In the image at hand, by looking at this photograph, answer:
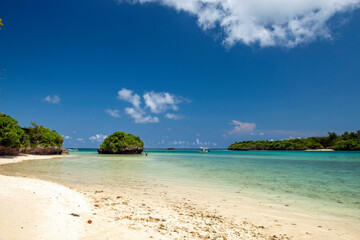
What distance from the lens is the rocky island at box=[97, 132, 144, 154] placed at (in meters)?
69.2

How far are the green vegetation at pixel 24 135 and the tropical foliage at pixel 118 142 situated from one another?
14998mm

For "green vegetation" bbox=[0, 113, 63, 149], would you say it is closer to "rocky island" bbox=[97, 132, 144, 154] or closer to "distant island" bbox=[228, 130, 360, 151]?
"rocky island" bbox=[97, 132, 144, 154]

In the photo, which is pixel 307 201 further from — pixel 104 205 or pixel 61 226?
pixel 61 226

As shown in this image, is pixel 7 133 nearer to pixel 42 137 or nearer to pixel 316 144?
pixel 42 137

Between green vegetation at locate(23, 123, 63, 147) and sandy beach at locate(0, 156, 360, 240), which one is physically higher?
green vegetation at locate(23, 123, 63, 147)

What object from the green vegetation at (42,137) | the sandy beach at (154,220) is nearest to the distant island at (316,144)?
the sandy beach at (154,220)

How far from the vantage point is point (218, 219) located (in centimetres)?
690

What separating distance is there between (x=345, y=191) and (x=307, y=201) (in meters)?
4.41

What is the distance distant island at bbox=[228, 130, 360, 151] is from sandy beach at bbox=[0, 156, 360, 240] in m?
136

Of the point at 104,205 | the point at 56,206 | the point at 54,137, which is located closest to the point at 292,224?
the point at 104,205

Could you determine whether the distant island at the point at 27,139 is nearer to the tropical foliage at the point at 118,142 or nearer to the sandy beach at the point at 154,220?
the tropical foliage at the point at 118,142

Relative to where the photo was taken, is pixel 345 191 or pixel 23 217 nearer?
pixel 23 217

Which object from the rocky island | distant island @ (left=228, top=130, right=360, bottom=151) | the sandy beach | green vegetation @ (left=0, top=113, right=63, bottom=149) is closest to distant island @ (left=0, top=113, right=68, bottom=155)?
green vegetation @ (left=0, top=113, right=63, bottom=149)

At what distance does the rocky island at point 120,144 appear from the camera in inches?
2725
